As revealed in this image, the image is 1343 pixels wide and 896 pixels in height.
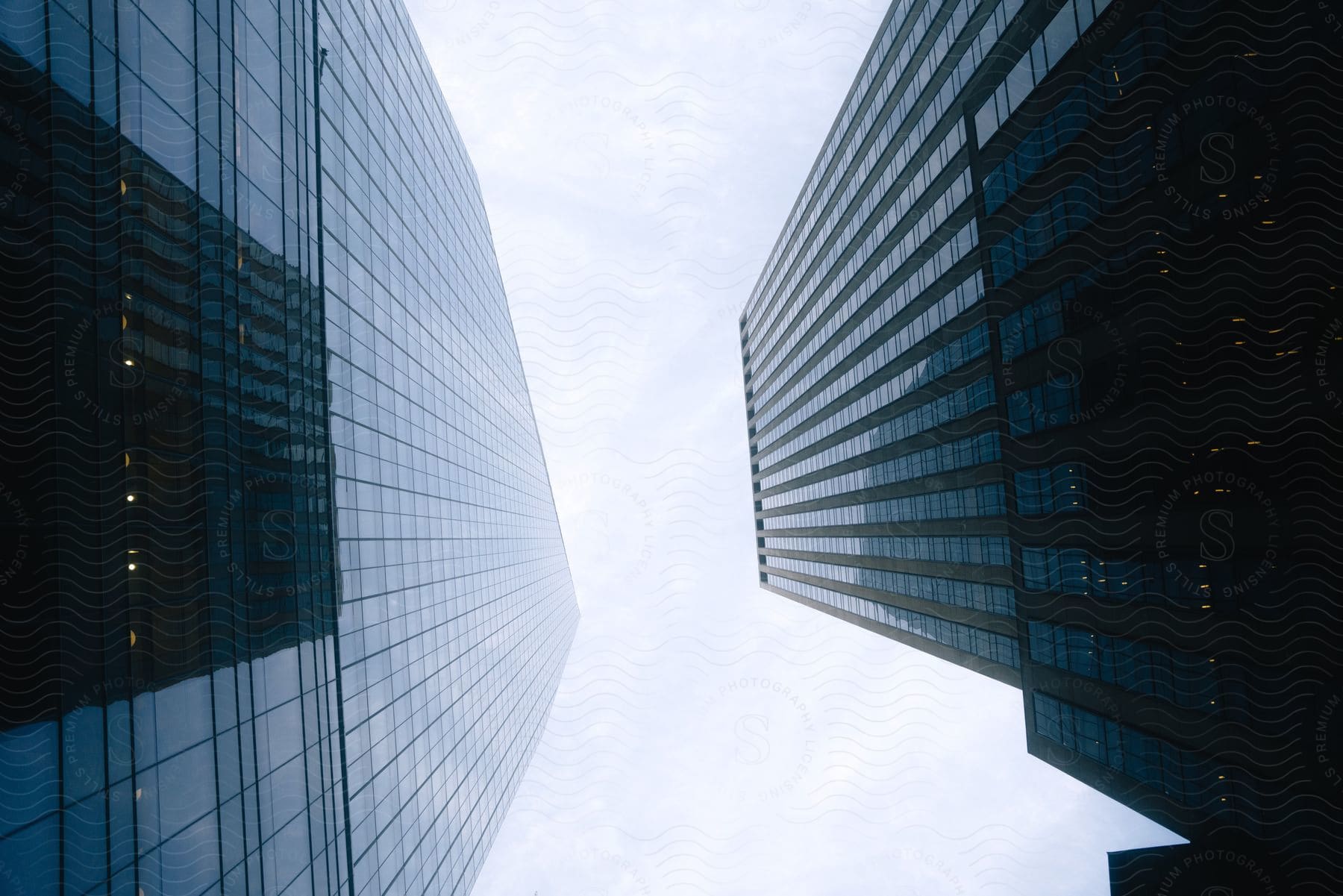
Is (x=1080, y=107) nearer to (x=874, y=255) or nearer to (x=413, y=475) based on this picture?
(x=874, y=255)

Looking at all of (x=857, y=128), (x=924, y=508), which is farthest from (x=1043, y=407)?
(x=857, y=128)

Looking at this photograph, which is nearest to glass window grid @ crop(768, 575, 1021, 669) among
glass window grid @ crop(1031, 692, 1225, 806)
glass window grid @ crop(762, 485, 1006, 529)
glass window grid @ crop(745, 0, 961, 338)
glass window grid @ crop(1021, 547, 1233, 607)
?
glass window grid @ crop(1031, 692, 1225, 806)

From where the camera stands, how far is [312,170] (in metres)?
20.7

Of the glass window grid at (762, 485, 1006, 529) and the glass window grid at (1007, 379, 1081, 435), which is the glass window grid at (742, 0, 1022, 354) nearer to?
the glass window grid at (1007, 379, 1081, 435)

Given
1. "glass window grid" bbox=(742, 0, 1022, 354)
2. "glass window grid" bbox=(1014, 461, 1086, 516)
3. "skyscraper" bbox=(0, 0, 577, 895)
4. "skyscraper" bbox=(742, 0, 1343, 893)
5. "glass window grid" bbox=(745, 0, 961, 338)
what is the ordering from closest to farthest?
"skyscraper" bbox=(0, 0, 577, 895) → "skyscraper" bbox=(742, 0, 1343, 893) → "glass window grid" bbox=(1014, 461, 1086, 516) → "glass window grid" bbox=(742, 0, 1022, 354) → "glass window grid" bbox=(745, 0, 961, 338)

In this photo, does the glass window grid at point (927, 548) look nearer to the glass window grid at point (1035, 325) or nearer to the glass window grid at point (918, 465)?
the glass window grid at point (918, 465)

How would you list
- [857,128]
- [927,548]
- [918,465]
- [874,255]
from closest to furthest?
[918,465], [927,548], [874,255], [857,128]

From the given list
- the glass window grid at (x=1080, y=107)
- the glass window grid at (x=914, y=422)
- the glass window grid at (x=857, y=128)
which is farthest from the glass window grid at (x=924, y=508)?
the glass window grid at (x=857, y=128)

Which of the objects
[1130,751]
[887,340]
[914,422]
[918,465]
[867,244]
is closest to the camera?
[1130,751]

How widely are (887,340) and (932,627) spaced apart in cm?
2187

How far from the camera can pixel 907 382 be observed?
4659cm

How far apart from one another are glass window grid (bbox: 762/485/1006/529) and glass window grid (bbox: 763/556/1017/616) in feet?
14.1

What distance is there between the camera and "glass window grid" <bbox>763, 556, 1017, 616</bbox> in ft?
121

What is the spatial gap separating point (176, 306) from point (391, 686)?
16.1 meters
